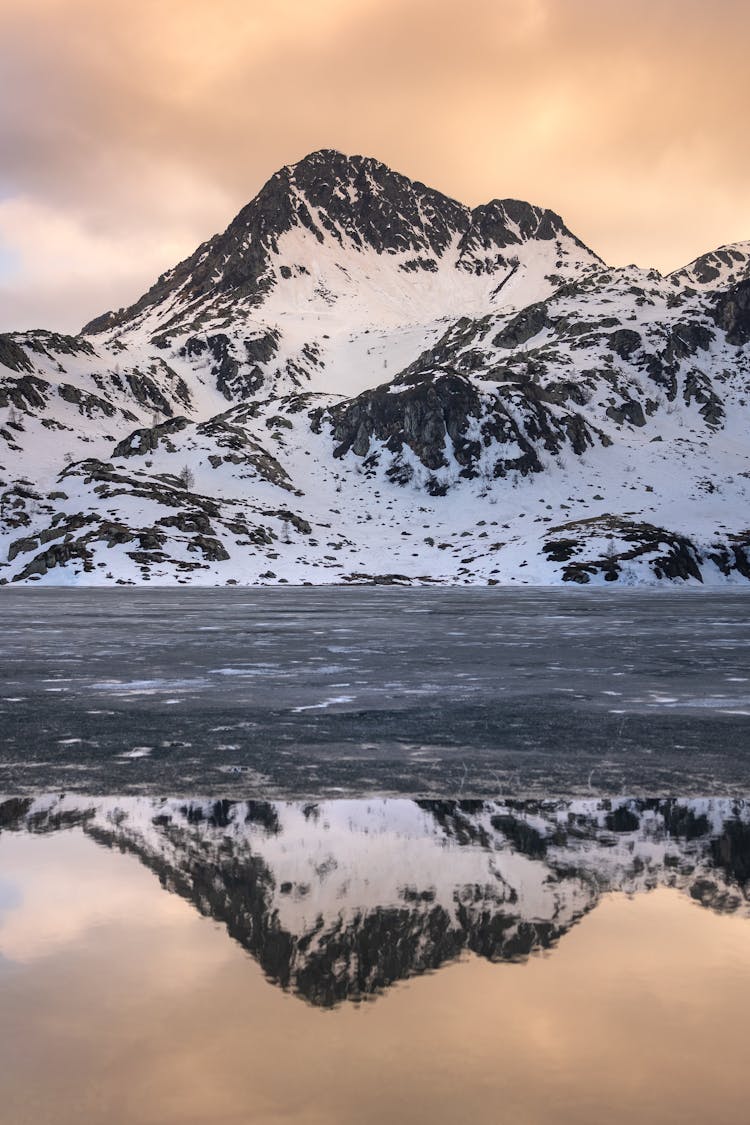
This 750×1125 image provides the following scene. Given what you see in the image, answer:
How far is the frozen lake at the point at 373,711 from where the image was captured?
24.5 feet

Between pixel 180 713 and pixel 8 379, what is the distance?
120 meters

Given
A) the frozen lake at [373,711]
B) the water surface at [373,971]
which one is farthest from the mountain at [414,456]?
the water surface at [373,971]

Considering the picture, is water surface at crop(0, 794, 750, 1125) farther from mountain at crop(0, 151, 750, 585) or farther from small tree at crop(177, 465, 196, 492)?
small tree at crop(177, 465, 196, 492)

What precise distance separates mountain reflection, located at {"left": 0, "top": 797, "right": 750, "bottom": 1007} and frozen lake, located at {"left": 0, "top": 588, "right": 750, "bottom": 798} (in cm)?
68

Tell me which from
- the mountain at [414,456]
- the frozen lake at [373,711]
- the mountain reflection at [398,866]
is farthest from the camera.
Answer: the mountain at [414,456]

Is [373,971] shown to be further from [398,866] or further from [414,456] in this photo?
[414,456]

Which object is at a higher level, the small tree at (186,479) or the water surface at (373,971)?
the small tree at (186,479)

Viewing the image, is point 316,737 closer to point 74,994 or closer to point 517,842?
point 517,842

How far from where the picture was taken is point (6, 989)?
134 inches

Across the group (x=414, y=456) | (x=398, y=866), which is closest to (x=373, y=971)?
(x=398, y=866)

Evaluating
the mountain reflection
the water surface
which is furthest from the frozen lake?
the water surface

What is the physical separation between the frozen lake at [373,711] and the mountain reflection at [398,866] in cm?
68

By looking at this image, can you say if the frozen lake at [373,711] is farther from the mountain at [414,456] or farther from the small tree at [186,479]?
the small tree at [186,479]

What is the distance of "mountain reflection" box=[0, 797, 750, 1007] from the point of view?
12.6ft
